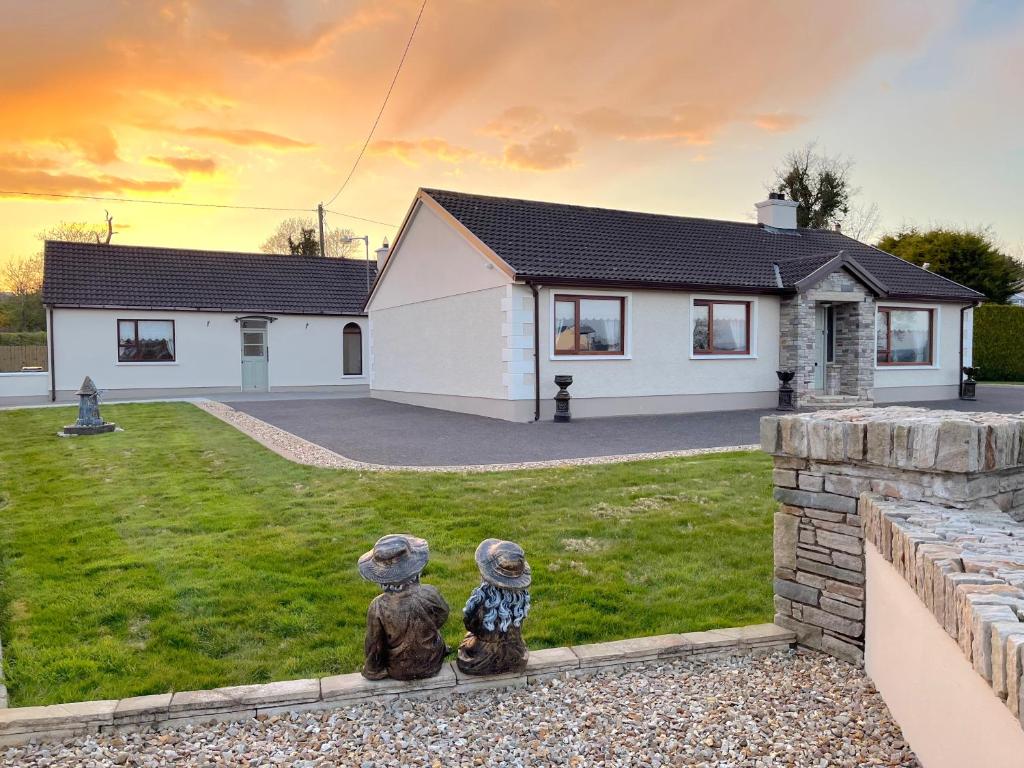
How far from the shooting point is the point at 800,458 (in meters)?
3.86

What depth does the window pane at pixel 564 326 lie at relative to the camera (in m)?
15.2

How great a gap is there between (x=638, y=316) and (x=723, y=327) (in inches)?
104

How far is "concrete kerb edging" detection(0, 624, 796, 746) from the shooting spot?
117 inches

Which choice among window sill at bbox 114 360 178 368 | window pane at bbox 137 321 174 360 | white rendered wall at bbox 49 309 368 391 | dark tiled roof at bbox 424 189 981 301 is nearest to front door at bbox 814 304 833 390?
dark tiled roof at bbox 424 189 981 301

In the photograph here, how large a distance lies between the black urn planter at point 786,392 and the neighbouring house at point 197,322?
15.0m

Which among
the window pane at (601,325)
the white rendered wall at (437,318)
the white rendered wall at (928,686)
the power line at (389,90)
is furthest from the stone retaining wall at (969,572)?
the power line at (389,90)

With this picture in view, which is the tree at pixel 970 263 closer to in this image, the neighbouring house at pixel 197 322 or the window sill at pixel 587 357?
the window sill at pixel 587 357

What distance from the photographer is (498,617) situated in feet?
11.0

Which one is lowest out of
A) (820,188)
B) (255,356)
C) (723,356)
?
(723,356)

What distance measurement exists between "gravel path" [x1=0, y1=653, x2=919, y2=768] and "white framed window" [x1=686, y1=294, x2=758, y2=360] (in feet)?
45.4

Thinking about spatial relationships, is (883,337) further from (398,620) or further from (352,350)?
(398,620)

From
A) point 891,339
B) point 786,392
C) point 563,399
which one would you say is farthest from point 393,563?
point 891,339

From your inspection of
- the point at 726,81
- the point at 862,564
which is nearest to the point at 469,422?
the point at 726,81

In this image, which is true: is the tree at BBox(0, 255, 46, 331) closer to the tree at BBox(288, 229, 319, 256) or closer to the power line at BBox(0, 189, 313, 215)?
the power line at BBox(0, 189, 313, 215)
